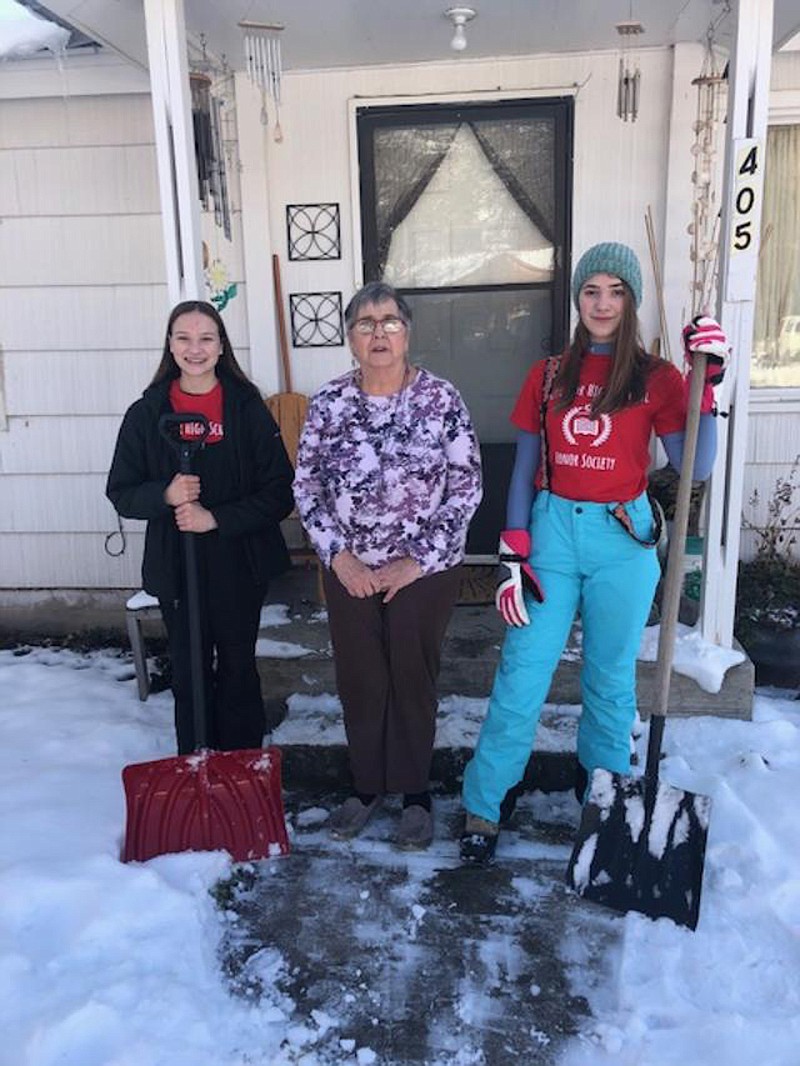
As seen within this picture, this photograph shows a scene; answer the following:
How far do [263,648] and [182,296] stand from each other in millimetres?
1418

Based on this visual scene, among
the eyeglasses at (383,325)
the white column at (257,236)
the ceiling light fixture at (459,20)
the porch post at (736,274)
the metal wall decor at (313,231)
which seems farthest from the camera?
the metal wall decor at (313,231)

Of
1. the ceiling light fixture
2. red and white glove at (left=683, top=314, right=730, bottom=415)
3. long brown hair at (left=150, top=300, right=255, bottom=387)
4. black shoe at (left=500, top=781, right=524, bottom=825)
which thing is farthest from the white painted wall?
black shoe at (left=500, top=781, right=524, bottom=825)

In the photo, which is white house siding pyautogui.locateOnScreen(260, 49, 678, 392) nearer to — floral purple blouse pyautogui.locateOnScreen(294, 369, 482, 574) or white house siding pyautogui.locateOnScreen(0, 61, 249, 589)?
white house siding pyautogui.locateOnScreen(0, 61, 249, 589)

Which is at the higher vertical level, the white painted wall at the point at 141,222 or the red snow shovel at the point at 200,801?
the white painted wall at the point at 141,222

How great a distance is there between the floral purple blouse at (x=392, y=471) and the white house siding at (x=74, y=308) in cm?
212

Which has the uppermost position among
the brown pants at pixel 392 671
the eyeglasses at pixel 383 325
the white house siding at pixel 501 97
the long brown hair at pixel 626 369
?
the white house siding at pixel 501 97

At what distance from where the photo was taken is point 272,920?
2.42m

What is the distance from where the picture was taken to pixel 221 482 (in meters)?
2.76

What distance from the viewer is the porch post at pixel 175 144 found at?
10.2 feet

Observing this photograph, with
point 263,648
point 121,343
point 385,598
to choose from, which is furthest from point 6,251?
point 385,598

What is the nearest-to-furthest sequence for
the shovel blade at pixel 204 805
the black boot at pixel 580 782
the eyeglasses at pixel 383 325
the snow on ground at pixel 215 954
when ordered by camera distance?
the snow on ground at pixel 215 954 < the eyeglasses at pixel 383 325 < the shovel blade at pixel 204 805 < the black boot at pixel 580 782

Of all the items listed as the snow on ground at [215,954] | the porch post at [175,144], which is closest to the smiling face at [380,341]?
the porch post at [175,144]

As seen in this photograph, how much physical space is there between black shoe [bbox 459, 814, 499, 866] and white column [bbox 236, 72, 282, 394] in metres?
2.57

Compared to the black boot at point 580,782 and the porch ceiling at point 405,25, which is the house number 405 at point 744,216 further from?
the black boot at point 580,782
